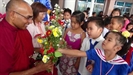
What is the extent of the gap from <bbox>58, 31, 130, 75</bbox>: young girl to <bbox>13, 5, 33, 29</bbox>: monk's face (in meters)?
0.43

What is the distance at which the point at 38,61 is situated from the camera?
131 centimetres

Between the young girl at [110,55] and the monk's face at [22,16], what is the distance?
425 millimetres

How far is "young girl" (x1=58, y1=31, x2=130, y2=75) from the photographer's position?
50.1 inches

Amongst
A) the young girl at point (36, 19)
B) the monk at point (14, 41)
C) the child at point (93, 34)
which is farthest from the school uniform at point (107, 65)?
the young girl at point (36, 19)

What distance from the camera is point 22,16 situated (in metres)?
1.16

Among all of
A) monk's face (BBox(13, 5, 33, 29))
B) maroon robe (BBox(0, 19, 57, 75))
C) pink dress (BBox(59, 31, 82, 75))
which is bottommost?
pink dress (BBox(59, 31, 82, 75))

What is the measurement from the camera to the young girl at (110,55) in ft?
4.18

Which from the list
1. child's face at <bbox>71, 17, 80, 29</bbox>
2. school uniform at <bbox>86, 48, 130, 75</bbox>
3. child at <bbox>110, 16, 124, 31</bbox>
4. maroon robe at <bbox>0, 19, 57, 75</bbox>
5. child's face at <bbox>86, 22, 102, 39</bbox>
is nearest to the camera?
maroon robe at <bbox>0, 19, 57, 75</bbox>

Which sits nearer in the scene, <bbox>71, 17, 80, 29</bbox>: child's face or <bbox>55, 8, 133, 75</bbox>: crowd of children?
<bbox>55, 8, 133, 75</bbox>: crowd of children

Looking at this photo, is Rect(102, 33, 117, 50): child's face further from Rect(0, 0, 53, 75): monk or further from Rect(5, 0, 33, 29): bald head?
Rect(5, 0, 33, 29): bald head

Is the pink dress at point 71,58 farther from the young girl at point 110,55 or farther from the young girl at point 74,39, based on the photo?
the young girl at point 110,55

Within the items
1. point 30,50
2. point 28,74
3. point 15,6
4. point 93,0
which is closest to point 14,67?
point 28,74

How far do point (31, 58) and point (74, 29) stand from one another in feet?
2.88

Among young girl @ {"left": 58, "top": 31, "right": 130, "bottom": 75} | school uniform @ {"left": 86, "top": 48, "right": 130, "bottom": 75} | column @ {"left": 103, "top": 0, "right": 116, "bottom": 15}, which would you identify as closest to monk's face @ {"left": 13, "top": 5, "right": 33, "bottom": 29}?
young girl @ {"left": 58, "top": 31, "right": 130, "bottom": 75}
